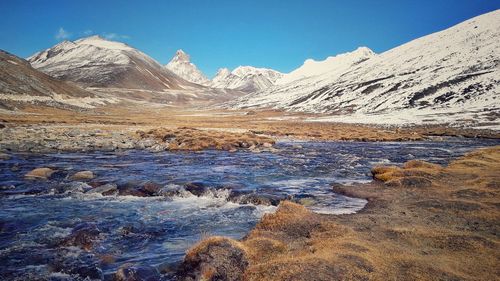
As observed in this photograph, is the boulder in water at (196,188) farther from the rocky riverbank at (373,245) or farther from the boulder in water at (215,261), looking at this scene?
the boulder in water at (215,261)

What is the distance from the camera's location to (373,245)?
12.2 metres

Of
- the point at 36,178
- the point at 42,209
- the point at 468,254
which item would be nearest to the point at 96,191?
the point at 42,209

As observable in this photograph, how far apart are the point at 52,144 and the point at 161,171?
60.9ft

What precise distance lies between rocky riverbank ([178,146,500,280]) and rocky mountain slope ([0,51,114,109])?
293 feet

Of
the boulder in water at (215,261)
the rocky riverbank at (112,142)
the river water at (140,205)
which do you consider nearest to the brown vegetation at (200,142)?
the rocky riverbank at (112,142)

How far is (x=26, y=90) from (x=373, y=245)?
12826cm

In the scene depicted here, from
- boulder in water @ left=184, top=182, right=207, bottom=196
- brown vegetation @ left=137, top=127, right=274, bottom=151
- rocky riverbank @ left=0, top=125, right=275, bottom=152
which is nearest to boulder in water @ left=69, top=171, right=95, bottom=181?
boulder in water @ left=184, top=182, right=207, bottom=196

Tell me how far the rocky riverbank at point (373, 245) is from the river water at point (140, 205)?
72.1 inches

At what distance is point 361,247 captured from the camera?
11.8 meters

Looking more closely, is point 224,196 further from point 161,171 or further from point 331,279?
point 331,279

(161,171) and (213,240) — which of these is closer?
(213,240)

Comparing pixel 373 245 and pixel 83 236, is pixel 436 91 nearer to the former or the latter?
pixel 373 245

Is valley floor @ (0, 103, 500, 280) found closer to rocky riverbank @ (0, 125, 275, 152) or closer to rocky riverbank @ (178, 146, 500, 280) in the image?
rocky riverbank @ (178, 146, 500, 280)

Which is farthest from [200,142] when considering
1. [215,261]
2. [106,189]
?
[215,261]
